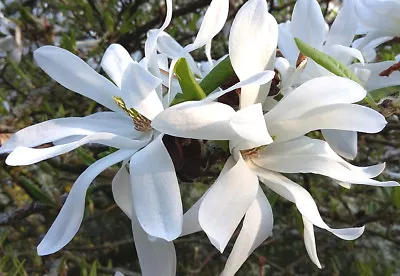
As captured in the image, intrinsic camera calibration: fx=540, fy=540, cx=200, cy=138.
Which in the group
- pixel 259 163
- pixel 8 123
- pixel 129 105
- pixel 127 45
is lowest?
pixel 127 45

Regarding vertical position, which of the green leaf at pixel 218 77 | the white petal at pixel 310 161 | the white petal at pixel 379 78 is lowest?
the white petal at pixel 379 78

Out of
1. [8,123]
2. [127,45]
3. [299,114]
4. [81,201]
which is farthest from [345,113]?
[127,45]

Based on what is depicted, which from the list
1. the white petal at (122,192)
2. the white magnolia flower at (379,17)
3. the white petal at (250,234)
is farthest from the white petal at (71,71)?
Result: the white magnolia flower at (379,17)

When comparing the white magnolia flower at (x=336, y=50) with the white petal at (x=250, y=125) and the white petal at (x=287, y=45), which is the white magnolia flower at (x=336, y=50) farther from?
the white petal at (x=250, y=125)

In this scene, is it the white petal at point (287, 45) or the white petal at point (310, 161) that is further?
the white petal at point (287, 45)

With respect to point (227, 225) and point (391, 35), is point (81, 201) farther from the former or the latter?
point (391, 35)
